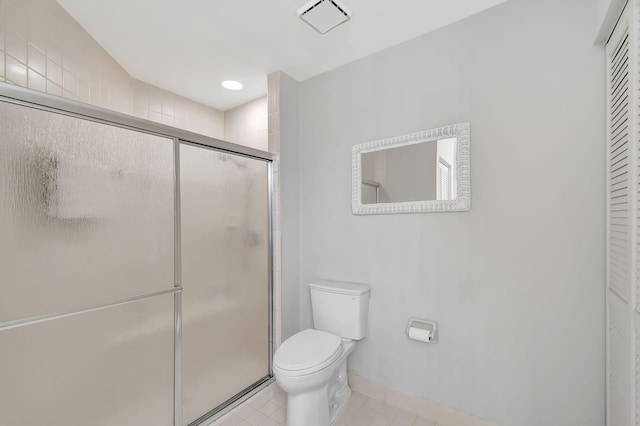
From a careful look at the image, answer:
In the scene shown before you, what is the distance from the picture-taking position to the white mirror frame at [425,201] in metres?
1.57

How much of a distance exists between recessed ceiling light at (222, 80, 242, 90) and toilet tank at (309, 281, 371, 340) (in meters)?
1.72

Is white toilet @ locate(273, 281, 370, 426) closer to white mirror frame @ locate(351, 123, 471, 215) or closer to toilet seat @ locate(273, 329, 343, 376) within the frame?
toilet seat @ locate(273, 329, 343, 376)

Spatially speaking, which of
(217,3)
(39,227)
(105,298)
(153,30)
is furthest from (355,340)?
(153,30)

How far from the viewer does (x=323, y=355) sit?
1.57 meters

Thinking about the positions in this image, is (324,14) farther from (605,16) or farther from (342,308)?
(342,308)

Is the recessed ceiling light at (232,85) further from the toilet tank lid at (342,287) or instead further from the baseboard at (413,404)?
the baseboard at (413,404)

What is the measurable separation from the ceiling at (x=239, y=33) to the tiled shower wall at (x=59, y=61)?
0.08m

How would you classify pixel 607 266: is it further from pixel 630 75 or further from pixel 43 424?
pixel 43 424

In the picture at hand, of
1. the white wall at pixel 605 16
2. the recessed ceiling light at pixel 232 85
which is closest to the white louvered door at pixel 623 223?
the white wall at pixel 605 16

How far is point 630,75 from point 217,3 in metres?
1.77

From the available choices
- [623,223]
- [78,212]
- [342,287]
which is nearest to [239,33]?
[78,212]

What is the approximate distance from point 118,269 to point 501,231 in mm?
1879

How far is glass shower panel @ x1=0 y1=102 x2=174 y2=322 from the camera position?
1.07 meters

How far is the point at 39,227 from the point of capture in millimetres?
1129
